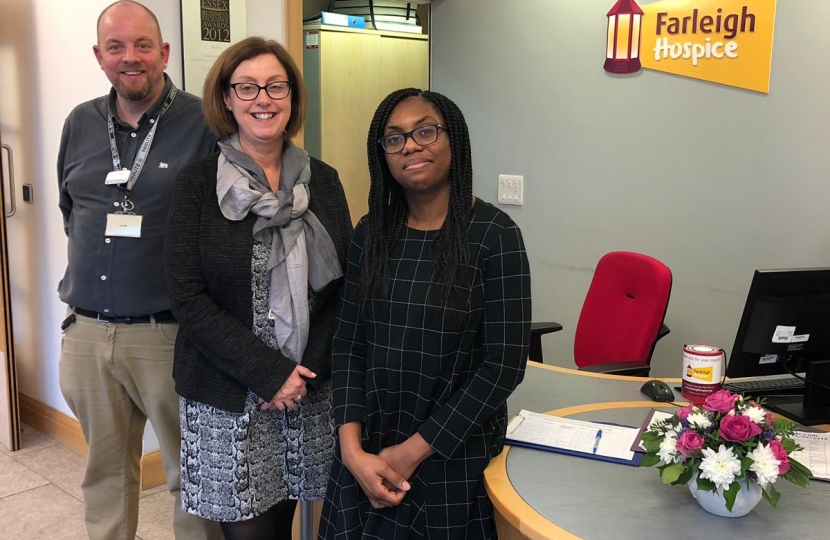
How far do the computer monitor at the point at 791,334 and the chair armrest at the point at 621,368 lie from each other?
566 millimetres

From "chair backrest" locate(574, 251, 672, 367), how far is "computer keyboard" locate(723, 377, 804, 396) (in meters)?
0.47

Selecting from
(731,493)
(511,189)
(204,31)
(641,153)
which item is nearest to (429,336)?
(731,493)

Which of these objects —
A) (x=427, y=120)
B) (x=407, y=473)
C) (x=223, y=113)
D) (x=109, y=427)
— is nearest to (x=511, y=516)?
(x=407, y=473)

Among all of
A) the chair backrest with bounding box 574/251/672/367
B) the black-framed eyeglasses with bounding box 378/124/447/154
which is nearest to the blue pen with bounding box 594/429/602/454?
the black-framed eyeglasses with bounding box 378/124/447/154

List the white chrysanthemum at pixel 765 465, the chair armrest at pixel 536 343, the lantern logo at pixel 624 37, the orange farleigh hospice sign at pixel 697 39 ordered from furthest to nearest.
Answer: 1. the lantern logo at pixel 624 37
2. the orange farleigh hospice sign at pixel 697 39
3. the chair armrest at pixel 536 343
4. the white chrysanthemum at pixel 765 465

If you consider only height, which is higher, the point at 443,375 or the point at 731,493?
the point at 443,375

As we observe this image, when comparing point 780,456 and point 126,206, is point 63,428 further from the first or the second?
point 780,456

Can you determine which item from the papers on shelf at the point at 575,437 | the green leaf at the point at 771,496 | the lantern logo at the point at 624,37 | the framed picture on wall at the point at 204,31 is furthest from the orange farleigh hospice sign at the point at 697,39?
the green leaf at the point at 771,496

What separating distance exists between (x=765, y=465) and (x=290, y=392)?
984mm

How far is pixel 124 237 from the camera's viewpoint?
206cm

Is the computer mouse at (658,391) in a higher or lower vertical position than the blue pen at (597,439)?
higher

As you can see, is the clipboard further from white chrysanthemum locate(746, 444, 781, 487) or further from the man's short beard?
the man's short beard

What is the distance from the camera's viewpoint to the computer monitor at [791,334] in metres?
1.85

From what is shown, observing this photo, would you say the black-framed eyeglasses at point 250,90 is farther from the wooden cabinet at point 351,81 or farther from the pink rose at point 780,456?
the wooden cabinet at point 351,81
